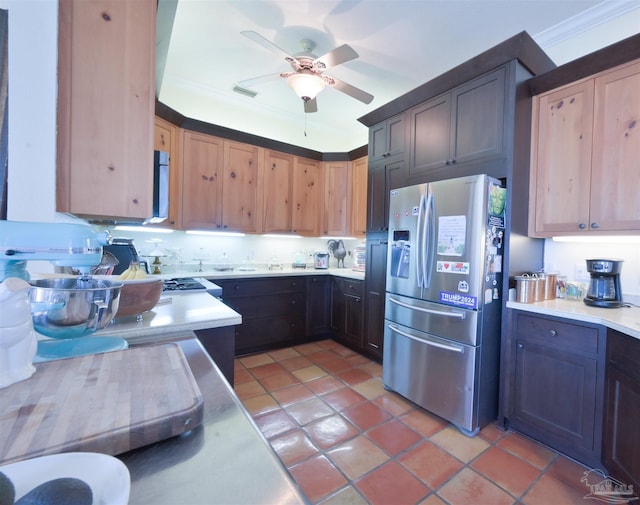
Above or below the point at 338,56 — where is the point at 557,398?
below

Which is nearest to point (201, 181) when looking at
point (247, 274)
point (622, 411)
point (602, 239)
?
point (247, 274)

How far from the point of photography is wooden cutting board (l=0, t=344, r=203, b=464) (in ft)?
1.43

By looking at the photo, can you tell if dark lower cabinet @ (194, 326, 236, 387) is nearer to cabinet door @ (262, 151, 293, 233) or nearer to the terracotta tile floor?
the terracotta tile floor

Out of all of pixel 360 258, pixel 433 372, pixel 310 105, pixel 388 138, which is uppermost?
pixel 310 105

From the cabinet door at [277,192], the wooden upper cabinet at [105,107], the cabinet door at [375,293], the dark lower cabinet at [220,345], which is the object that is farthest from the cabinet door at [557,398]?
the cabinet door at [277,192]

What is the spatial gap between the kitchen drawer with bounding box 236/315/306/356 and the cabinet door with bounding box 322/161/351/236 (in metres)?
1.29

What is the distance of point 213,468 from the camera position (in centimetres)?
44

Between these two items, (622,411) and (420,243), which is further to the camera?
(420,243)

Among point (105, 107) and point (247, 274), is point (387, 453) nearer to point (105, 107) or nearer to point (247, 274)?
point (247, 274)

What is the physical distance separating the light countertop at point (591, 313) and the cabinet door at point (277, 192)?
8.50ft

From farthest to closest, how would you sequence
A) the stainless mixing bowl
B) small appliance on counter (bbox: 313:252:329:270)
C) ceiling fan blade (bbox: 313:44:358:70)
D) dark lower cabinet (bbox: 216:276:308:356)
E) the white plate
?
small appliance on counter (bbox: 313:252:329:270) → dark lower cabinet (bbox: 216:276:308:356) → ceiling fan blade (bbox: 313:44:358:70) → the stainless mixing bowl → the white plate

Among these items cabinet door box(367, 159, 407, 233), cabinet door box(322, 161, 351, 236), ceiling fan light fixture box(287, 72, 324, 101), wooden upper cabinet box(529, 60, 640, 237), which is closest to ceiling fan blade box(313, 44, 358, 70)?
ceiling fan light fixture box(287, 72, 324, 101)

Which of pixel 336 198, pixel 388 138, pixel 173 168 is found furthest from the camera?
pixel 336 198

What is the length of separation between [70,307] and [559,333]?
2311 mm
